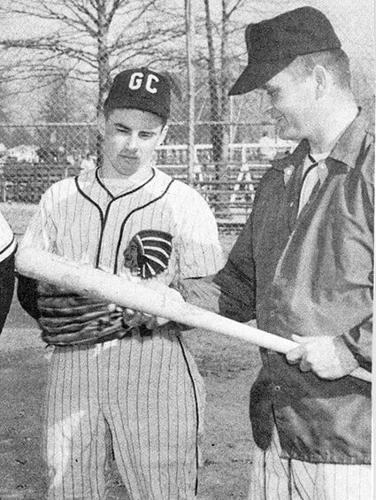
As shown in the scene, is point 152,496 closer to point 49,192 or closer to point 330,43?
point 49,192

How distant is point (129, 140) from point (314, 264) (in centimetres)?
55

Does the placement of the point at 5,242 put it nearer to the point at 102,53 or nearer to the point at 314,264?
the point at 314,264

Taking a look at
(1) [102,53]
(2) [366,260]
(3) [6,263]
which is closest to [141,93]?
(3) [6,263]

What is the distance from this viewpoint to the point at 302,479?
1424mm

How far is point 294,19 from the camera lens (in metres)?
1.42

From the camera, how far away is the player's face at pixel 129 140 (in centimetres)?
173

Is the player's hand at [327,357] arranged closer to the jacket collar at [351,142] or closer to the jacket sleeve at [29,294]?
the jacket collar at [351,142]

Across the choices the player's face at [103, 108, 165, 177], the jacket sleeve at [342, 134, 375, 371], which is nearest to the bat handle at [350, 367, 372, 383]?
the jacket sleeve at [342, 134, 375, 371]

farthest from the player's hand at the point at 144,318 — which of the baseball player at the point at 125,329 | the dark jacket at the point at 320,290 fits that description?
the dark jacket at the point at 320,290

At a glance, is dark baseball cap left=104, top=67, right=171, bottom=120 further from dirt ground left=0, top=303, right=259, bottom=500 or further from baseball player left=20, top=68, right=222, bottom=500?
dirt ground left=0, top=303, right=259, bottom=500

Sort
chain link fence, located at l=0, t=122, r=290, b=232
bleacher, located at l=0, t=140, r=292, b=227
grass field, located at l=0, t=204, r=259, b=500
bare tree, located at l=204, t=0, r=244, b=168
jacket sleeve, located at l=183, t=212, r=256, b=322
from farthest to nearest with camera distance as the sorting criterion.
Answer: bleacher, located at l=0, t=140, r=292, b=227 < chain link fence, located at l=0, t=122, r=290, b=232 < bare tree, located at l=204, t=0, r=244, b=168 < grass field, located at l=0, t=204, r=259, b=500 < jacket sleeve, located at l=183, t=212, r=256, b=322

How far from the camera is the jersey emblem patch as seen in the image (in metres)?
1.70

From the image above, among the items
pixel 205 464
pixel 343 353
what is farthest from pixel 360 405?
pixel 205 464

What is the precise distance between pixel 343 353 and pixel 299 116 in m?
0.39
